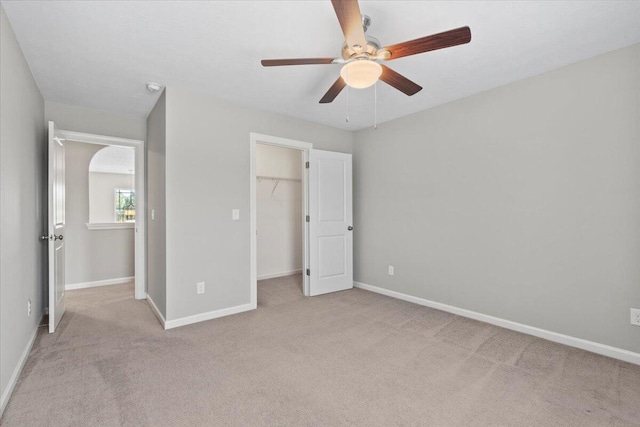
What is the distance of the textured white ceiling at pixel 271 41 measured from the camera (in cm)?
187

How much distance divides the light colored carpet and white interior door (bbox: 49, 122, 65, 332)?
0.77ft

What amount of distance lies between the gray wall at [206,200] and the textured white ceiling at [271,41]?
0.32 metres

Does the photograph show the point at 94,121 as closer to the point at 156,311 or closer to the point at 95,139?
the point at 95,139

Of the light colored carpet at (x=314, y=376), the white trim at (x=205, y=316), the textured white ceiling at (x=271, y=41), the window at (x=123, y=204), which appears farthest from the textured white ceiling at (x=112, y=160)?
the white trim at (x=205, y=316)

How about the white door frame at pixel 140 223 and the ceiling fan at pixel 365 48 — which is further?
the white door frame at pixel 140 223

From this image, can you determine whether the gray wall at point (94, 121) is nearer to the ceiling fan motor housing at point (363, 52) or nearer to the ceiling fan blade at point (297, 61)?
the ceiling fan blade at point (297, 61)

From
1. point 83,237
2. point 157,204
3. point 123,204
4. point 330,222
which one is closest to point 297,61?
point 157,204

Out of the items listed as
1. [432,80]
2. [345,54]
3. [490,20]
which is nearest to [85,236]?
[345,54]

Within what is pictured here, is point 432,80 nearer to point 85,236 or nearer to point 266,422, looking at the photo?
point 266,422

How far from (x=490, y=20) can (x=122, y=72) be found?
2921mm

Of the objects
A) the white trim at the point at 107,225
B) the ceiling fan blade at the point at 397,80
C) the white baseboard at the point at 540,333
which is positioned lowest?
the white baseboard at the point at 540,333

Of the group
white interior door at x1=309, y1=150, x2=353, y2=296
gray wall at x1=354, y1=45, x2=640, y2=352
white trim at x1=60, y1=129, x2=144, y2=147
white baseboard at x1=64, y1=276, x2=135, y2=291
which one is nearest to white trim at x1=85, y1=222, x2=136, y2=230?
white baseboard at x1=64, y1=276, x2=135, y2=291

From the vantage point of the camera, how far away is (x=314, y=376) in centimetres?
214

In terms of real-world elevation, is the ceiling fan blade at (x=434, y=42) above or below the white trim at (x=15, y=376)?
above
